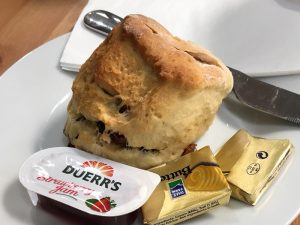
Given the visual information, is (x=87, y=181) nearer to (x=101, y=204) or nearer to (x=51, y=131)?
(x=101, y=204)

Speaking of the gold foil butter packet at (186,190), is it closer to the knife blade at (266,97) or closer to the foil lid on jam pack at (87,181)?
the foil lid on jam pack at (87,181)

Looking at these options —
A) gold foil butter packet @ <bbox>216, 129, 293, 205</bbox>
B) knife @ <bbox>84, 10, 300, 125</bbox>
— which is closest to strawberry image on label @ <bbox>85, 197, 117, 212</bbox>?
gold foil butter packet @ <bbox>216, 129, 293, 205</bbox>

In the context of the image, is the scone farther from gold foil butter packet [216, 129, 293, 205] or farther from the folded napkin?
the folded napkin

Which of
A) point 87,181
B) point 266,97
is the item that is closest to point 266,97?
point 266,97

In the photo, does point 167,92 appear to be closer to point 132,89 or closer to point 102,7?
point 132,89

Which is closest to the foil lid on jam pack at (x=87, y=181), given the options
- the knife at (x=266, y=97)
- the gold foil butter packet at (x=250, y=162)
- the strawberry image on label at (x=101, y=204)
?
the strawberry image on label at (x=101, y=204)
